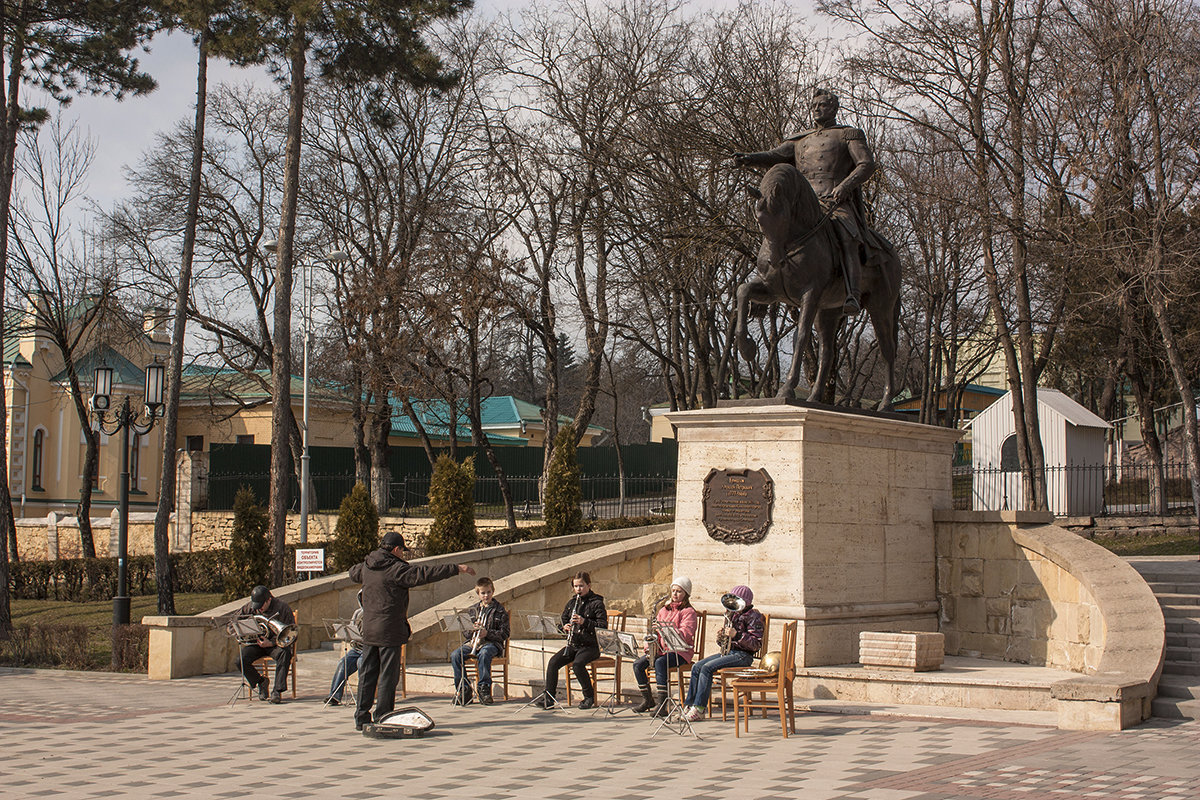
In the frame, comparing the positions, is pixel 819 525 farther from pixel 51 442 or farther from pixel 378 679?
pixel 51 442

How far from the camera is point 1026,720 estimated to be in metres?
9.82

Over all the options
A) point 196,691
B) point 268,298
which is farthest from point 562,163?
point 196,691

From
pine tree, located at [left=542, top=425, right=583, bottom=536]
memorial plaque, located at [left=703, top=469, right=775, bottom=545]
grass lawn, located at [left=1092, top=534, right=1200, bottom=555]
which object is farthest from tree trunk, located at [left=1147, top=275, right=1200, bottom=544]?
memorial plaque, located at [left=703, top=469, right=775, bottom=545]

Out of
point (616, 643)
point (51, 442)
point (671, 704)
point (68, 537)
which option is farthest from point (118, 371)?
point (671, 704)

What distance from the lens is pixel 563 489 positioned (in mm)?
22016

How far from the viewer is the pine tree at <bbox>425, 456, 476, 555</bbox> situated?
2134 centimetres

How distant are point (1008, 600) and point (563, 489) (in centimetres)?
1048

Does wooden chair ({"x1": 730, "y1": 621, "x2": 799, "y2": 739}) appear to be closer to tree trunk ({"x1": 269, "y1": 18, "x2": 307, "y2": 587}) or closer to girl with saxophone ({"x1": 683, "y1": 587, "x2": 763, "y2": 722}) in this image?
girl with saxophone ({"x1": 683, "y1": 587, "x2": 763, "y2": 722})

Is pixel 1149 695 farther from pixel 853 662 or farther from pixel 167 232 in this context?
pixel 167 232

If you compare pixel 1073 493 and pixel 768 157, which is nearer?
pixel 768 157

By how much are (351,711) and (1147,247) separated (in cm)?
1634

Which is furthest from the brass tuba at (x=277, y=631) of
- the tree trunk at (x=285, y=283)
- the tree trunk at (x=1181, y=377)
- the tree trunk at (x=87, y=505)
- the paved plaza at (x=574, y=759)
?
the tree trunk at (x=87, y=505)

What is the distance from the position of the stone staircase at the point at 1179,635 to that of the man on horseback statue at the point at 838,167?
4.78 meters

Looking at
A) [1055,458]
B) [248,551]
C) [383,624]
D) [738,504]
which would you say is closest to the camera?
[383,624]
